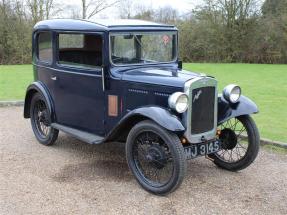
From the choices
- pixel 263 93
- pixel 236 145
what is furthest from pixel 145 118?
pixel 263 93

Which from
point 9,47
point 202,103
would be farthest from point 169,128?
point 9,47

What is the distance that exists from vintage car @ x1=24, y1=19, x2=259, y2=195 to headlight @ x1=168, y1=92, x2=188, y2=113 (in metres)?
0.01

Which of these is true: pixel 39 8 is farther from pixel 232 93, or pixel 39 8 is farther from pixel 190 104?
pixel 190 104

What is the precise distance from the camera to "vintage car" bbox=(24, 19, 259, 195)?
15.2 ft

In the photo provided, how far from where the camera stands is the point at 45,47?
636 centimetres

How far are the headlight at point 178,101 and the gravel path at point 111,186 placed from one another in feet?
3.14

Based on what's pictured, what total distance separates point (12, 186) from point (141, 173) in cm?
151

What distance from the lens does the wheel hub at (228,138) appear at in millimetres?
5355

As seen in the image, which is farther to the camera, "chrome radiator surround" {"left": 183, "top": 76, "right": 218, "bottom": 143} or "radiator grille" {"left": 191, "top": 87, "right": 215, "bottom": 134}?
"radiator grille" {"left": 191, "top": 87, "right": 215, "bottom": 134}

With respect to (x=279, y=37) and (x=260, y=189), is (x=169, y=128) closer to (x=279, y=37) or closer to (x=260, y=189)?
(x=260, y=189)

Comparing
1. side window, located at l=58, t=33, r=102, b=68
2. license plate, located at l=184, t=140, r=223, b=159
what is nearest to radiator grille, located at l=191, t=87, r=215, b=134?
license plate, located at l=184, t=140, r=223, b=159

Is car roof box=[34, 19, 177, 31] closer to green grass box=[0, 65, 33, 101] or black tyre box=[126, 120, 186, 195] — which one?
black tyre box=[126, 120, 186, 195]

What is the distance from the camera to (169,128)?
14.1 feet

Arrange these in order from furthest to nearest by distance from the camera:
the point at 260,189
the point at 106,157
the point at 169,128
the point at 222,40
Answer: the point at 222,40, the point at 106,157, the point at 260,189, the point at 169,128
